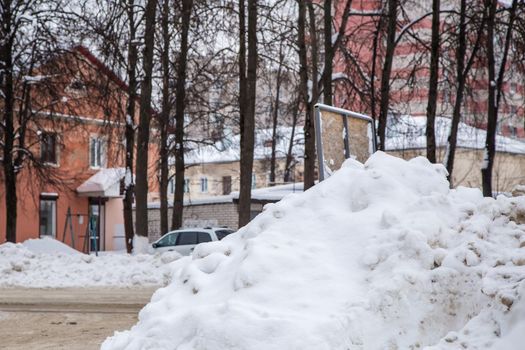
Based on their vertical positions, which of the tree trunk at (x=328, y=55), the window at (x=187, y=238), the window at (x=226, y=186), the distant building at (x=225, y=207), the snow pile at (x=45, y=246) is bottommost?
the snow pile at (x=45, y=246)

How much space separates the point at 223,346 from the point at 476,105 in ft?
65.7

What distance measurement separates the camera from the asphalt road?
31.1 ft

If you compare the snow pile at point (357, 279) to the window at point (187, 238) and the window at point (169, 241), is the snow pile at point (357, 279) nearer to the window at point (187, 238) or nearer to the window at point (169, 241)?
the window at point (187, 238)

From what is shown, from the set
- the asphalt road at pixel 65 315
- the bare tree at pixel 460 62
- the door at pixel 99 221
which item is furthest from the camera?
the door at pixel 99 221

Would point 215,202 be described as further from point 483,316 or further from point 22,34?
point 483,316

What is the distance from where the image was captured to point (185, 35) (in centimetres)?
2264

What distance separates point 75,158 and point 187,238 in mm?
18071

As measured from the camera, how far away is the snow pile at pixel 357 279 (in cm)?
548

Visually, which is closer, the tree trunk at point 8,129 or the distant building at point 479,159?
the tree trunk at point 8,129

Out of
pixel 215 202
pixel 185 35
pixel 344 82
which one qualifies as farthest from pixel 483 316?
pixel 215 202

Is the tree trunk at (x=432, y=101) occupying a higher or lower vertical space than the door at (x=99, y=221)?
higher

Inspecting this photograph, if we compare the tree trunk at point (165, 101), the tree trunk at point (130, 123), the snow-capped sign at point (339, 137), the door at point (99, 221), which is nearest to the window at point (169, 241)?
the tree trunk at point (130, 123)

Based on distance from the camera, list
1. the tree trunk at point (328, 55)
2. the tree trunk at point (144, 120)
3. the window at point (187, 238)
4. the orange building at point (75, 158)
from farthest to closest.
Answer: the orange building at point (75, 158), the window at point (187, 238), the tree trunk at point (144, 120), the tree trunk at point (328, 55)

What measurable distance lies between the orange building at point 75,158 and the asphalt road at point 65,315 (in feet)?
29.4
